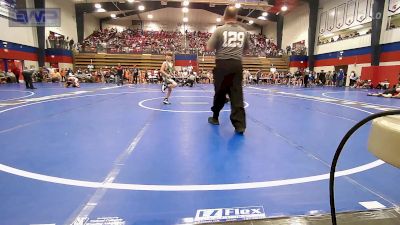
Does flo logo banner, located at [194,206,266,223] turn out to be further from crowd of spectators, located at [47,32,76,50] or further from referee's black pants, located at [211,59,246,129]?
crowd of spectators, located at [47,32,76,50]

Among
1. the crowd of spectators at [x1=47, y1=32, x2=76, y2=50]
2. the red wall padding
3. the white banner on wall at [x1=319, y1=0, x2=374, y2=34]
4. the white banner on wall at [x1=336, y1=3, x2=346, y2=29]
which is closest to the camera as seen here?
the red wall padding

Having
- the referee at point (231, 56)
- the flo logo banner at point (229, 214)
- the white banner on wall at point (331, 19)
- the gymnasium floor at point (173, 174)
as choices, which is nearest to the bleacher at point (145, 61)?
the white banner on wall at point (331, 19)

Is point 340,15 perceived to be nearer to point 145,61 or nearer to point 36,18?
point 145,61

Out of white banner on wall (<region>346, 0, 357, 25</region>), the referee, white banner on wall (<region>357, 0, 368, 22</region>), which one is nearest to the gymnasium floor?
the referee

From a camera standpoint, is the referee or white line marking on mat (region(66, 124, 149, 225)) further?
the referee

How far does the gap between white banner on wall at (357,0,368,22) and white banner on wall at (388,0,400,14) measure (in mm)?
2306

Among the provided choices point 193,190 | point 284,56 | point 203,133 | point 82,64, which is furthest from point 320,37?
point 193,190

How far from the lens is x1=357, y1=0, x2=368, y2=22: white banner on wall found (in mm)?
22205

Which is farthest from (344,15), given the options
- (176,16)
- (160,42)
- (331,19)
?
(160,42)

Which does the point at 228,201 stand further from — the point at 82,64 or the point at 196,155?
the point at 82,64

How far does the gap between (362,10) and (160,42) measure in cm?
2469

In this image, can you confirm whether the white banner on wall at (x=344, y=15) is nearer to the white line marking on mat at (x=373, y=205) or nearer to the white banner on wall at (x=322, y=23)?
the white banner on wall at (x=322, y=23)

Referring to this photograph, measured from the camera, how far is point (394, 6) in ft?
64.3

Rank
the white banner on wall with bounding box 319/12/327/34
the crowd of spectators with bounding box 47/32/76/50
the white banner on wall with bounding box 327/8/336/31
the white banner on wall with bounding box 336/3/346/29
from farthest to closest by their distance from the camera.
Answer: the white banner on wall with bounding box 319/12/327/34, the crowd of spectators with bounding box 47/32/76/50, the white banner on wall with bounding box 327/8/336/31, the white banner on wall with bounding box 336/3/346/29
